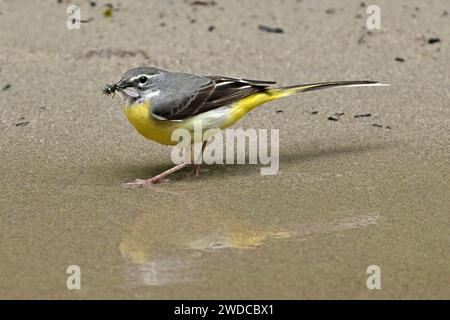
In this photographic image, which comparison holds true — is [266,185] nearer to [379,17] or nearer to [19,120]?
[19,120]

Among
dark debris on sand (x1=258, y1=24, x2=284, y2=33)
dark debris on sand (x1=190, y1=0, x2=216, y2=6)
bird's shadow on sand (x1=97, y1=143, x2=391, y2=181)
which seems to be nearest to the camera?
bird's shadow on sand (x1=97, y1=143, x2=391, y2=181)

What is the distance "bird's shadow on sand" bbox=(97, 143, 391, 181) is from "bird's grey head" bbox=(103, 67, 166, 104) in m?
0.56

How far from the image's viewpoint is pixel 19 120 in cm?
773

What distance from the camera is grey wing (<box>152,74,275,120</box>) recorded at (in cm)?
→ 646

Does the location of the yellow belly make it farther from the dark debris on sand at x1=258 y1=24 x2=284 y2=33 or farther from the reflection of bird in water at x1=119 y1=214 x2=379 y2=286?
the dark debris on sand at x1=258 y1=24 x2=284 y2=33

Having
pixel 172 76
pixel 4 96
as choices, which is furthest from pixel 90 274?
pixel 4 96

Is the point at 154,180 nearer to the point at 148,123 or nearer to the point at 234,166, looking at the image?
the point at 148,123

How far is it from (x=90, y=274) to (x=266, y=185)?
1.93 metres

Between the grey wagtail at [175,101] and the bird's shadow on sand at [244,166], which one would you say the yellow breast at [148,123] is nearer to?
the grey wagtail at [175,101]

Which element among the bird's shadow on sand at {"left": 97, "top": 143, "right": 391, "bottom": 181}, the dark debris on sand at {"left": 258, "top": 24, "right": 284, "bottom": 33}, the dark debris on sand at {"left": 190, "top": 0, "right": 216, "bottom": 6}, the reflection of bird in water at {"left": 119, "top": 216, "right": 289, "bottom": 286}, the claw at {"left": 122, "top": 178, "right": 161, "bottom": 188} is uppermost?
the dark debris on sand at {"left": 190, "top": 0, "right": 216, "bottom": 6}

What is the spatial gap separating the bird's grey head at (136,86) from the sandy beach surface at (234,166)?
0.59 meters

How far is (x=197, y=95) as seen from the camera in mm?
6664

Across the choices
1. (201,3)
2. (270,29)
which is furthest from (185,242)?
(201,3)

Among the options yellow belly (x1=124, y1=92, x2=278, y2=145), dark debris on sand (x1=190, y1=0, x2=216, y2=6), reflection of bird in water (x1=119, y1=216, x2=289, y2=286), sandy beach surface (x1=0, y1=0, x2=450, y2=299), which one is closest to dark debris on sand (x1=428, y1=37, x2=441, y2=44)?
sandy beach surface (x1=0, y1=0, x2=450, y2=299)
